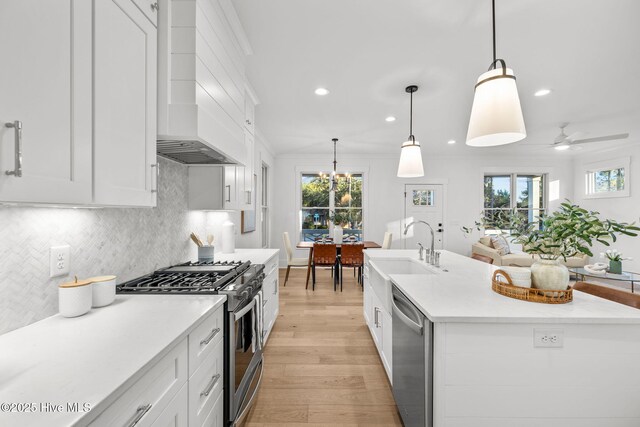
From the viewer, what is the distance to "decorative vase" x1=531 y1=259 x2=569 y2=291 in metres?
1.36

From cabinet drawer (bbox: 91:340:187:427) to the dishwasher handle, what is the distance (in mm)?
996

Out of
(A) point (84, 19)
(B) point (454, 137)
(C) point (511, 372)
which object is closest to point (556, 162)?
(B) point (454, 137)

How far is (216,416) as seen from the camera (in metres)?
1.37

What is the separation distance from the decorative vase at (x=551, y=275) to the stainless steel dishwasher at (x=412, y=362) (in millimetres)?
635

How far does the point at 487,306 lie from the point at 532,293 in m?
0.29

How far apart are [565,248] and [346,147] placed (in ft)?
15.7

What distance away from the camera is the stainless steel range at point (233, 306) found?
1.46 meters

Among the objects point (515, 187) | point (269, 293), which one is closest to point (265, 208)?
point (269, 293)

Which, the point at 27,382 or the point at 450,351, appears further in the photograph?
the point at 450,351

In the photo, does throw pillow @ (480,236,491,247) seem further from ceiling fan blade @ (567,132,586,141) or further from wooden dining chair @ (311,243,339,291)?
wooden dining chair @ (311,243,339,291)

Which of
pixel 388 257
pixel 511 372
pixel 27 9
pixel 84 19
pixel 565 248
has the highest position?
pixel 84 19

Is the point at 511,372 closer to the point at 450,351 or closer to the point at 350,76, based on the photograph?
the point at 450,351

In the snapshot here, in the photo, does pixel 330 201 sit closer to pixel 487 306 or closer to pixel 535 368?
pixel 487 306

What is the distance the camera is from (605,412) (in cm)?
117
